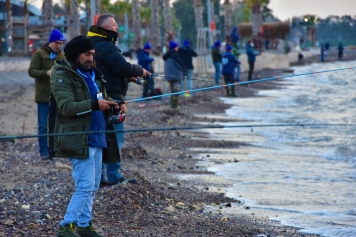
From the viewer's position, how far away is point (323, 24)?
10700 centimetres

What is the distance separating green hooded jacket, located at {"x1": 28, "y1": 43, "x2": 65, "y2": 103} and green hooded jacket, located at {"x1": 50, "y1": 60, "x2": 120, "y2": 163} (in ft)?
11.6

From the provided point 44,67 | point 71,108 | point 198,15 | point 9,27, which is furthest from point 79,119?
point 198,15

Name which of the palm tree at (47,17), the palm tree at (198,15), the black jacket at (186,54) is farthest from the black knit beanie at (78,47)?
the palm tree at (198,15)

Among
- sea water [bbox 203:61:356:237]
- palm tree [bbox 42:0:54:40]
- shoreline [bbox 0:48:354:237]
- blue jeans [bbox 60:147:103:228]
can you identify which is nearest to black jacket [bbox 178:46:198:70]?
sea water [bbox 203:61:356:237]

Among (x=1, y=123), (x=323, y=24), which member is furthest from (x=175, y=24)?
(x=1, y=123)

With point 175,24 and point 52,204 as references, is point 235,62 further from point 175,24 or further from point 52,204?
point 175,24

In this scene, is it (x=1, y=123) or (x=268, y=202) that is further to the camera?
(x=1, y=123)

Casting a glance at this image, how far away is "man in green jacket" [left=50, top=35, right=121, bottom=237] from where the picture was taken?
532 centimetres

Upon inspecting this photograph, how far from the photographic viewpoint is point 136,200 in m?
6.93

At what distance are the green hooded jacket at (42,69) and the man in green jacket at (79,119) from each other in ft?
11.3

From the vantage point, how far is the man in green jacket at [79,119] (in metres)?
5.32

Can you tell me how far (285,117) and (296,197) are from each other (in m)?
11.4

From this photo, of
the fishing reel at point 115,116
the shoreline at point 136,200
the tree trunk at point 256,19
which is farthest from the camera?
the tree trunk at point 256,19

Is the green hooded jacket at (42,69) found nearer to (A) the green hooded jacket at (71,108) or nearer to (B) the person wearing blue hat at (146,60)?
(A) the green hooded jacket at (71,108)
